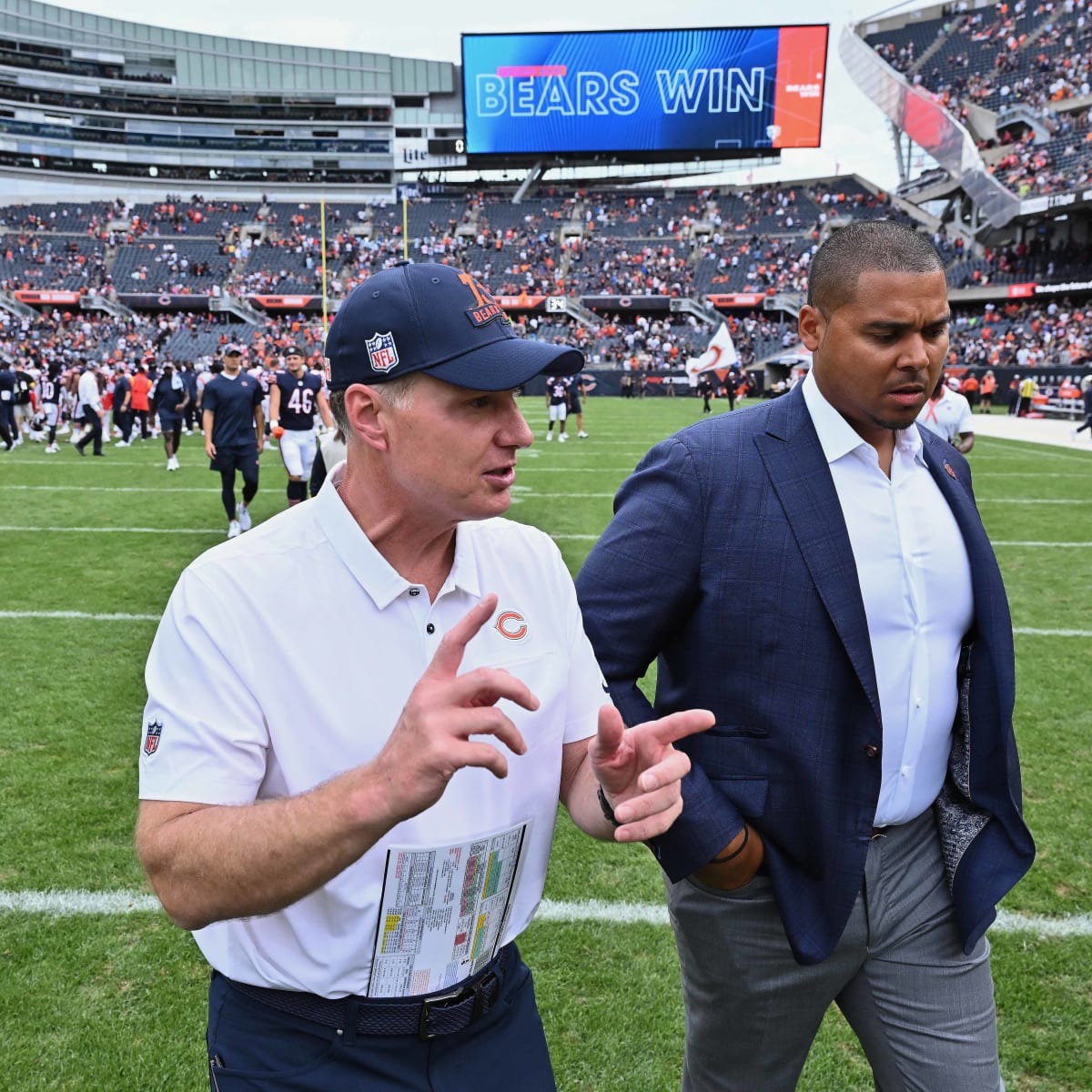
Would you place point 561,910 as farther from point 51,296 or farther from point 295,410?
point 51,296

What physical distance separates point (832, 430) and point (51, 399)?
77.3ft

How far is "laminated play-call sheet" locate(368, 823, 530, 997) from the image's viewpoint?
159 cm

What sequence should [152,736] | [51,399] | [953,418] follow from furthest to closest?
[51,399] → [953,418] → [152,736]

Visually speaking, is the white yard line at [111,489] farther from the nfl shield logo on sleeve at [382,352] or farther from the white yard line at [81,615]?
the nfl shield logo on sleeve at [382,352]

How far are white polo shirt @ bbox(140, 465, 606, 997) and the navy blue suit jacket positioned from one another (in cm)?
43

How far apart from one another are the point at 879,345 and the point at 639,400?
39.4 metres

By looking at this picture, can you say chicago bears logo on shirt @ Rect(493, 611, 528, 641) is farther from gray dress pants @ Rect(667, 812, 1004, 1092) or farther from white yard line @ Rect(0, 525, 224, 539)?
white yard line @ Rect(0, 525, 224, 539)

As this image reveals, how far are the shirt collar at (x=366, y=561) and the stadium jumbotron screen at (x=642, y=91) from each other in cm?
6728

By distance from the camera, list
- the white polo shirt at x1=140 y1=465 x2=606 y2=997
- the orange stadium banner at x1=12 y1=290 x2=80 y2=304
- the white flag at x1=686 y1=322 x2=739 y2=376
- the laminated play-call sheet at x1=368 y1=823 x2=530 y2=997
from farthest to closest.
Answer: the orange stadium banner at x1=12 y1=290 x2=80 y2=304 → the white flag at x1=686 y1=322 x2=739 y2=376 → the laminated play-call sheet at x1=368 y1=823 x2=530 y2=997 → the white polo shirt at x1=140 y1=465 x2=606 y2=997

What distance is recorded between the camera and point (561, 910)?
155 inches

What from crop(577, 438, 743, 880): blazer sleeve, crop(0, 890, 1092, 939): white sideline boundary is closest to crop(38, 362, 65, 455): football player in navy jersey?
crop(0, 890, 1092, 939): white sideline boundary

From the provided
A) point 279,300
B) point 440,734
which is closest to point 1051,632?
point 440,734

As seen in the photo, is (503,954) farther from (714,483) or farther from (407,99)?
(407,99)

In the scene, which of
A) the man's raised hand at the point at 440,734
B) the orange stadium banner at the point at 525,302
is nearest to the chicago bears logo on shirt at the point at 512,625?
the man's raised hand at the point at 440,734
